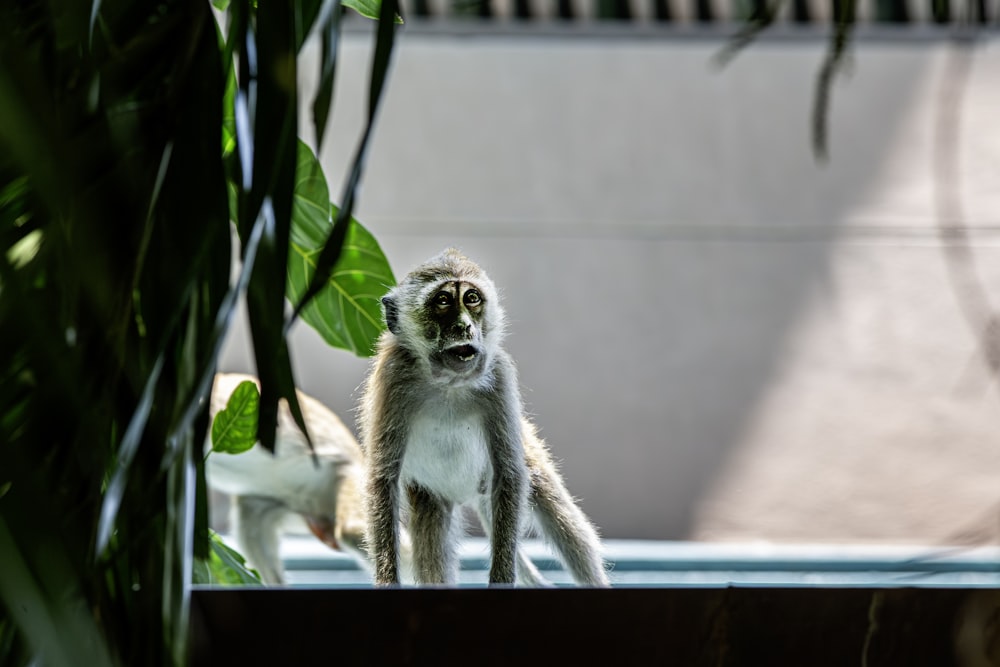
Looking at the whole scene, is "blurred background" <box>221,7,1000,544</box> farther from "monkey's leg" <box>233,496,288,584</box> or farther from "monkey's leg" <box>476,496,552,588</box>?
"monkey's leg" <box>476,496,552,588</box>

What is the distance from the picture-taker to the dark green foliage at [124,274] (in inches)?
21.2

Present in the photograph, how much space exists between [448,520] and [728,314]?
2369 mm

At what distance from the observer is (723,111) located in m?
3.50

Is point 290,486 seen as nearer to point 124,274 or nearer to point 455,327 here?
point 455,327

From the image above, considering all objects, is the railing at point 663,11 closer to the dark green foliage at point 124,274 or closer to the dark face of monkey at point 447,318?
the dark face of monkey at point 447,318

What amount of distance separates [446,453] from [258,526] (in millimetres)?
1353

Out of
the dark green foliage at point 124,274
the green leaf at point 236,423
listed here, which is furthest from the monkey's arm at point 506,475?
the dark green foliage at point 124,274

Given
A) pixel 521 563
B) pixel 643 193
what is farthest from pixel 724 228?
pixel 521 563

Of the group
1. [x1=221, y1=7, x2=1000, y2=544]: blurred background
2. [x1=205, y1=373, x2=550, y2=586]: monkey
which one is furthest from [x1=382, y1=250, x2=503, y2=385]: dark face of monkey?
[x1=221, y1=7, x2=1000, y2=544]: blurred background

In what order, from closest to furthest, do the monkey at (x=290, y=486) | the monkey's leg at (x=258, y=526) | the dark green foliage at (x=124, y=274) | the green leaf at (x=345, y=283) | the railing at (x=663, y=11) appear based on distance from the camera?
the dark green foliage at (x=124, y=274) < the green leaf at (x=345, y=283) < the monkey at (x=290, y=486) < the monkey's leg at (x=258, y=526) < the railing at (x=663, y=11)

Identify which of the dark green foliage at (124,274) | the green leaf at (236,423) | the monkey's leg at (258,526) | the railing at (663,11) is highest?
the railing at (663,11)

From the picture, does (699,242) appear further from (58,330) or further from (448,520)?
(58,330)

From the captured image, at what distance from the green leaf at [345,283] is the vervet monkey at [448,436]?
25 millimetres

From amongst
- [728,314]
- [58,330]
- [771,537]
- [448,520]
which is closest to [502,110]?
[728,314]
